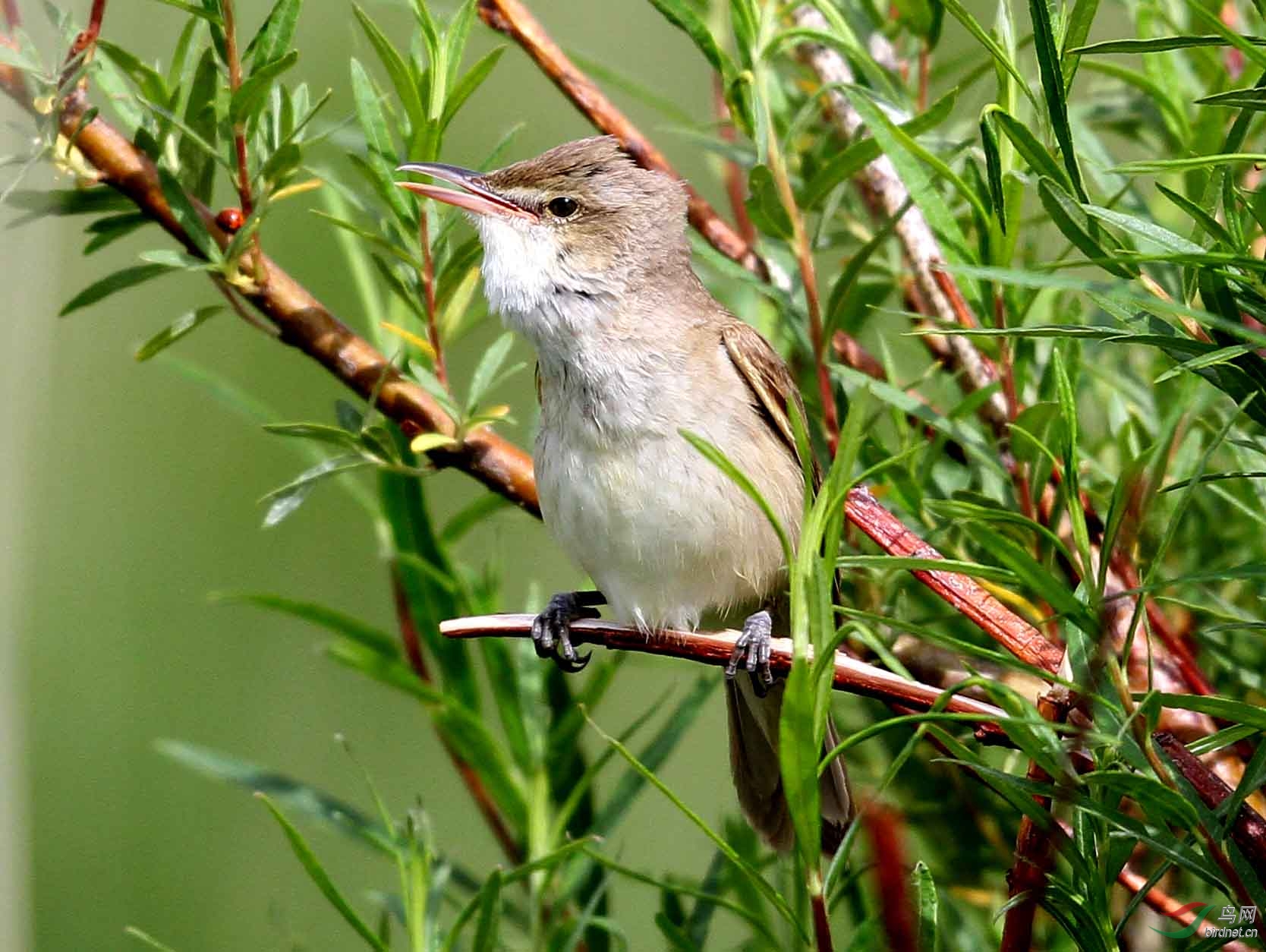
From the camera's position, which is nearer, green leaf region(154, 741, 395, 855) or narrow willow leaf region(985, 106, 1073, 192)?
narrow willow leaf region(985, 106, 1073, 192)

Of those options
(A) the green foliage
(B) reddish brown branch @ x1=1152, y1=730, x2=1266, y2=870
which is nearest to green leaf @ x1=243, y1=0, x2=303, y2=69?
(A) the green foliage

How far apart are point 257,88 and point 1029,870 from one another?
1.41 m

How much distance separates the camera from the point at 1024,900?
1504 mm

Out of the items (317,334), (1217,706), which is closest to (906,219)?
(317,334)

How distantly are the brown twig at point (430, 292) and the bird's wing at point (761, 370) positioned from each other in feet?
2.55

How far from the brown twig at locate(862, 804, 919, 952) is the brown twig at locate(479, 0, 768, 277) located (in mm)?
1563

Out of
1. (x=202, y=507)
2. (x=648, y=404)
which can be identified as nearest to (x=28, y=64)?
(x=648, y=404)

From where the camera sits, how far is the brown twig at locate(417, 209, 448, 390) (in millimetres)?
2281

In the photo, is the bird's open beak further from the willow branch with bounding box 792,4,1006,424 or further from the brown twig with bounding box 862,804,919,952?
the brown twig with bounding box 862,804,919,952

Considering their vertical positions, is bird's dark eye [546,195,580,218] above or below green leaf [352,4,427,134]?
below

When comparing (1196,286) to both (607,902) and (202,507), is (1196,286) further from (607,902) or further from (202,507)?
(202,507)

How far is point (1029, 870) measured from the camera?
1528 millimetres

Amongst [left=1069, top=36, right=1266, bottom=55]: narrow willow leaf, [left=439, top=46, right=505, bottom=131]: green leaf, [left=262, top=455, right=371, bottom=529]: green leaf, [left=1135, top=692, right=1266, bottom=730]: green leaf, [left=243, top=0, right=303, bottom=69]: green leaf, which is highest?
[left=243, top=0, right=303, bottom=69]: green leaf

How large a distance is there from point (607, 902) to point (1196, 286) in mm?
1359
